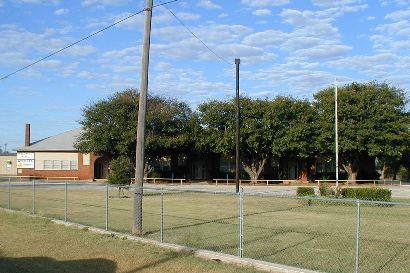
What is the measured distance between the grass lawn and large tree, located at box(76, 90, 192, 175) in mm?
41062

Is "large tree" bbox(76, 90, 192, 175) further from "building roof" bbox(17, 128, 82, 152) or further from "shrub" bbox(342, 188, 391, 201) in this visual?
"shrub" bbox(342, 188, 391, 201)

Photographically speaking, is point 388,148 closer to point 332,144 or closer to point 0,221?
point 332,144

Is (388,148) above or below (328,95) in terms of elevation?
below

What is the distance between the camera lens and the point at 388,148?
54.4 m

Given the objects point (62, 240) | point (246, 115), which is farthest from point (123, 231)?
point (246, 115)

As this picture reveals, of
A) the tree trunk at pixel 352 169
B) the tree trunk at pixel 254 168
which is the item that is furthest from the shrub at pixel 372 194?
the tree trunk at pixel 352 169

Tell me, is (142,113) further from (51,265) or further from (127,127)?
(127,127)

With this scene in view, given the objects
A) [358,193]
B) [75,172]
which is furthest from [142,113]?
[75,172]

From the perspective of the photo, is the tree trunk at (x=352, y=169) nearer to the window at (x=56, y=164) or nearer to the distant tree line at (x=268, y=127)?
the distant tree line at (x=268, y=127)

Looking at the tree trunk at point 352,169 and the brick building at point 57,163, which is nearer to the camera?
the tree trunk at point 352,169

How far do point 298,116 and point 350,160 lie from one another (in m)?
7.75

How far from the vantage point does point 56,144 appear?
7025 centimetres

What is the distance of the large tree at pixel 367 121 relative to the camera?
54.2m

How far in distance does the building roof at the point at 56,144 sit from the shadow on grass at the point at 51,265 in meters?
58.3
